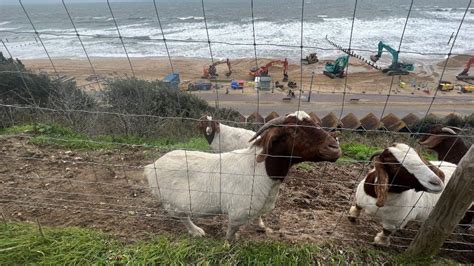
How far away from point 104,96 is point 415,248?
12672 mm

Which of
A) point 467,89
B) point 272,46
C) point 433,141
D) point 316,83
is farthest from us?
point 272,46

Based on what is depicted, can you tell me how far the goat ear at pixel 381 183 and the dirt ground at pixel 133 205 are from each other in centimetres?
29

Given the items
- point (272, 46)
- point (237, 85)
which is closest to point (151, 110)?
point (237, 85)

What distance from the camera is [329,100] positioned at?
22.2m

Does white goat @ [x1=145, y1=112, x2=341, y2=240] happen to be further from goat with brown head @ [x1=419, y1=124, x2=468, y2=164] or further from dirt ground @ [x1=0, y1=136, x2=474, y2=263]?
goat with brown head @ [x1=419, y1=124, x2=468, y2=164]

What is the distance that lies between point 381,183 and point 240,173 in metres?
1.47

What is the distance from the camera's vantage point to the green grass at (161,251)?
3254mm

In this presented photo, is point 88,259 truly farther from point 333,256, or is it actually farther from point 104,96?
point 104,96

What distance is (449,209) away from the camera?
297 centimetres

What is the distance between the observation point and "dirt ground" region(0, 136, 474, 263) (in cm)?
397

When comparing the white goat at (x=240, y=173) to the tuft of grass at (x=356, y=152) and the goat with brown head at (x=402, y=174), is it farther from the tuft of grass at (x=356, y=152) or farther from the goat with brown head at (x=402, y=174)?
the tuft of grass at (x=356, y=152)

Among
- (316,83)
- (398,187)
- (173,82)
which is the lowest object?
(316,83)

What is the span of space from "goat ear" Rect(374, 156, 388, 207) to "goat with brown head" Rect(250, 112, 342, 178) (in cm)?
71

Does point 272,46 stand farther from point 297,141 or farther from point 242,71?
point 297,141
